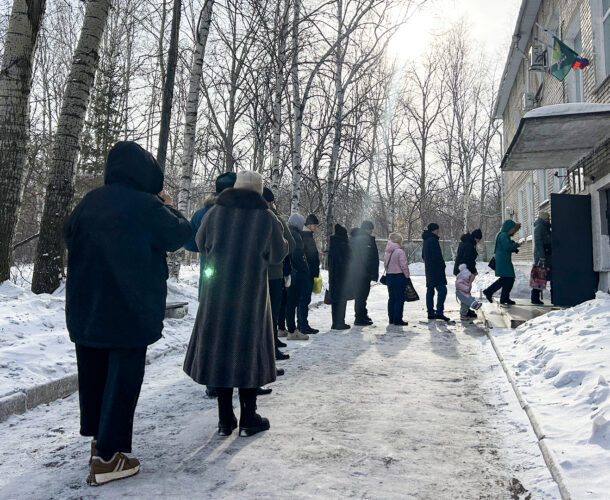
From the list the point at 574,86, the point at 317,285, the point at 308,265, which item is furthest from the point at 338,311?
the point at 574,86

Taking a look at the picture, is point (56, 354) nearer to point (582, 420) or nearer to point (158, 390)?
point (158, 390)

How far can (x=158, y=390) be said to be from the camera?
4938mm

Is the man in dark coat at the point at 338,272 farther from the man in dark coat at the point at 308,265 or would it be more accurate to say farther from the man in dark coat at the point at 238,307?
the man in dark coat at the point at 238,307

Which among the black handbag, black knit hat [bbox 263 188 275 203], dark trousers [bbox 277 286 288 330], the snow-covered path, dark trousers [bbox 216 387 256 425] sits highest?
black knit hat [bbox 263 188 275 203]

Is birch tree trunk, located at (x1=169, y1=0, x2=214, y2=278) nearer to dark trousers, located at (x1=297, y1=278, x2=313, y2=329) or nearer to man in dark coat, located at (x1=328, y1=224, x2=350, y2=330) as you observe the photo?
man in dark coat, located at (x1=328, y1=224, x2=350, y2=330)

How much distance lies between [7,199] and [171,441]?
17.4ft

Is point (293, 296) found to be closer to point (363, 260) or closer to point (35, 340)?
point (363, 260)

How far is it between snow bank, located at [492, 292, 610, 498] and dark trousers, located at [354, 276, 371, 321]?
2631 mm

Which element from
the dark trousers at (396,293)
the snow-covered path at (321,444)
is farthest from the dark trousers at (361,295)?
the snow-covered path at (321,444)

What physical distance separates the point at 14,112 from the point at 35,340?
3627 mm

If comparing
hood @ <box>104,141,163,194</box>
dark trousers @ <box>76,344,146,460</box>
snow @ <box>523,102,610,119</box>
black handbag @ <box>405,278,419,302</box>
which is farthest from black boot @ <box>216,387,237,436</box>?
Result: black handbag @ <box>405,278,419,302</box>

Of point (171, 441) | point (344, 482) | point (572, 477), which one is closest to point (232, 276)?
point (171, 441)

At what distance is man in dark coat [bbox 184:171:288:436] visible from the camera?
353cm

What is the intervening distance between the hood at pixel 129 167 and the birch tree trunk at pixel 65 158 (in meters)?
5.58
